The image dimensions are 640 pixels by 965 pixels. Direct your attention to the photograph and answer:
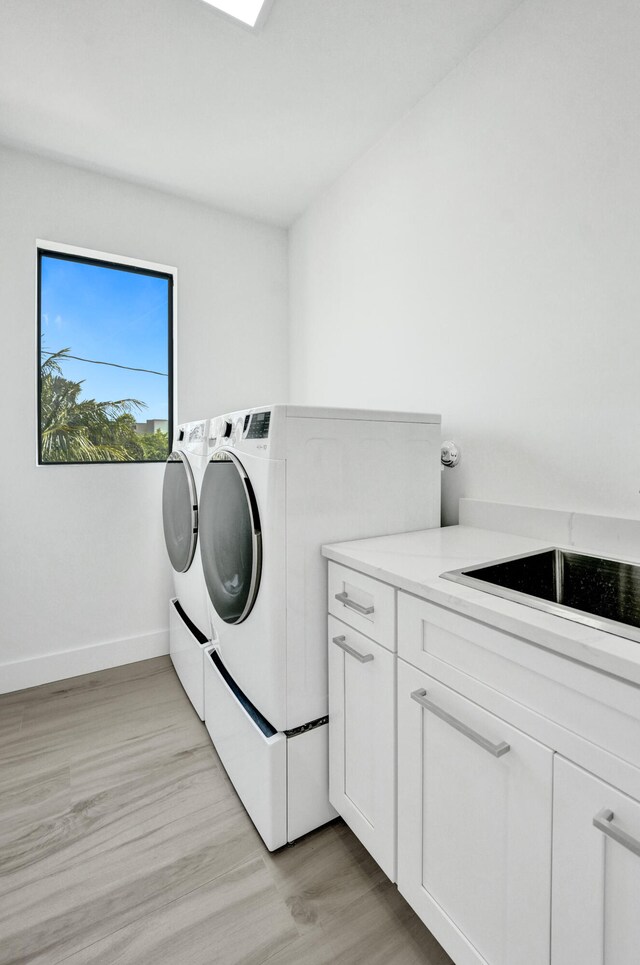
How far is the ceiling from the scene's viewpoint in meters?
1.51

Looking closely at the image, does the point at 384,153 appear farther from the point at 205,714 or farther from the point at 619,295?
the point at 205,714

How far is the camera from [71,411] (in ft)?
7.88

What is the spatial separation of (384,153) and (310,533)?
6.20 ft

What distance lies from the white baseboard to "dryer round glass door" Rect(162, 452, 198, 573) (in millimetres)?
629

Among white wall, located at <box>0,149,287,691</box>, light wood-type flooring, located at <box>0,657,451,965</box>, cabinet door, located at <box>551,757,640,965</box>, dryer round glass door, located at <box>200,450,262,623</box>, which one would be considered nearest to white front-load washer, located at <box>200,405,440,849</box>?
dryer round glass door, located at <box>200,450,262,623</box>

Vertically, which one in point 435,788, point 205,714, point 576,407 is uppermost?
point 576,407

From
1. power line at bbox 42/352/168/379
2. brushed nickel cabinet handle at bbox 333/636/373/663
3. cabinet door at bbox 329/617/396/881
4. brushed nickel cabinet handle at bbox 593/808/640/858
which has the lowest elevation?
cabinet door at bbox 329/617/396/881

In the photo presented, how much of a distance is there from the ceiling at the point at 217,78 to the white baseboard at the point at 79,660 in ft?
8.22

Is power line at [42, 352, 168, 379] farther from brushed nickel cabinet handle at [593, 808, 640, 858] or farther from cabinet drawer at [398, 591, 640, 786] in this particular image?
brushed nickel cabinet handle at [593, 808, 640, 858]

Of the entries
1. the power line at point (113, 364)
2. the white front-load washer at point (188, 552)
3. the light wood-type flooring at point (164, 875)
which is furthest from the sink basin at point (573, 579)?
the power line at point (113, 364)

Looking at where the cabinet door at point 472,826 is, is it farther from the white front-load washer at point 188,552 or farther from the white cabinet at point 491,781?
the white front-load washer at point 188,552

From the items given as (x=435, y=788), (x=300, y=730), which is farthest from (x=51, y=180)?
(x=435, y=788)

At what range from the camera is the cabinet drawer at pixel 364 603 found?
109 centimetres

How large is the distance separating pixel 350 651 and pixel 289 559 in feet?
0.99
